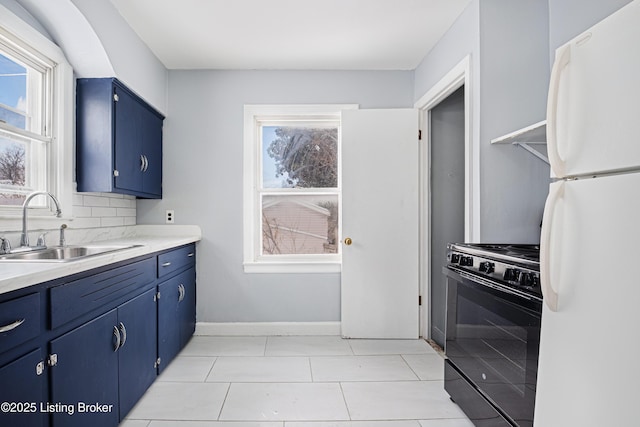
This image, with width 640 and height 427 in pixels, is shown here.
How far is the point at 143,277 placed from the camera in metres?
2.24

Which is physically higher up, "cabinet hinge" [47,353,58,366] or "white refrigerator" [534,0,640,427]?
"white refrigerator" [534,0,640,427]

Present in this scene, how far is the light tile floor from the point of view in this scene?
203cm

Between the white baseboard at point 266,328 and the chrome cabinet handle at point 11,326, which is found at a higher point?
the chrome cabinet handle at point 11,326

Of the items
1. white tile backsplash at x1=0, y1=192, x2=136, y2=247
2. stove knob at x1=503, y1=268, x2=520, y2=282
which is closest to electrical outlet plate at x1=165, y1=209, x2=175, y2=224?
white tile backsplash at x1=0, y1=192, x2=136, y2=247

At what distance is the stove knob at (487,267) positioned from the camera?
1.67 meters

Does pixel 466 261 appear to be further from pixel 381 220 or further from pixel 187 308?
pixel 187 308

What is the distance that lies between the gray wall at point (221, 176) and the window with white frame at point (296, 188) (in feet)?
0.66

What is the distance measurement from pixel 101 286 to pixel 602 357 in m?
1.93

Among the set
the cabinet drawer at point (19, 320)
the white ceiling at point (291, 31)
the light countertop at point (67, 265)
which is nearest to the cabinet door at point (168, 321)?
the light countertop at point (67, 265)

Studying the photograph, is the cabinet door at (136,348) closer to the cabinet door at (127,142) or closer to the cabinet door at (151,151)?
the cabinet door at (127,142)

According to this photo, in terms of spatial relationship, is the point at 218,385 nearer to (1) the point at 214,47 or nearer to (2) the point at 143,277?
(2) the point at 143,277

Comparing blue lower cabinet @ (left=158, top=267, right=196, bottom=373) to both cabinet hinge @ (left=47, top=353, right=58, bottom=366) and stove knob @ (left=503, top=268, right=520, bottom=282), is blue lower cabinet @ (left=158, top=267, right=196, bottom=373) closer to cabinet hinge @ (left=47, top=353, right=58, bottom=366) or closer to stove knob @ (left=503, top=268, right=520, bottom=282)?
cabinet hinge @ (left=47, top=353, right=58, bottom=366)

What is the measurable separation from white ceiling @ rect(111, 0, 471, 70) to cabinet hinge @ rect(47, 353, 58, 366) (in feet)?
6.87

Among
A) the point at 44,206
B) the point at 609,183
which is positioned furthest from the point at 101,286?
the point at 609,183
